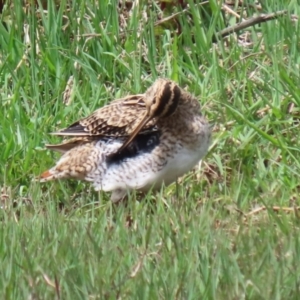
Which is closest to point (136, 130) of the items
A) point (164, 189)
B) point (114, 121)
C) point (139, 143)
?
point (139, 143)

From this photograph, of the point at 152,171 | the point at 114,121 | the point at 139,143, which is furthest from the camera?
the point at 114,121

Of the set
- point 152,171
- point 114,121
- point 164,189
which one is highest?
point 114,121

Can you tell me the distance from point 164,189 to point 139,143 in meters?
0.31

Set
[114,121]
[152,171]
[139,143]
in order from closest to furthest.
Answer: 1. [152,171]
2. [139,143]
3. [114,121]

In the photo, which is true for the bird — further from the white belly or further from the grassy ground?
the grassy ground

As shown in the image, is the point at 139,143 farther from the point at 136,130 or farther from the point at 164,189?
the point at 164,189

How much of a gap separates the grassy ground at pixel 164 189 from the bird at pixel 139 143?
14 centimetres

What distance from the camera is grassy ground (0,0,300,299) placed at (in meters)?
4.60

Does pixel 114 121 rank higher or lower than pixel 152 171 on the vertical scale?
higher

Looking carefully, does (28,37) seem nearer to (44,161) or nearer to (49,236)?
(44,161)

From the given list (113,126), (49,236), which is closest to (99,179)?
(113,126)

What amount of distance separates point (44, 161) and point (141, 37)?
150 centimetres

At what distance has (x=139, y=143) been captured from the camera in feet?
21.7

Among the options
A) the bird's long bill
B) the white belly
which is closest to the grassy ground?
the white belly
